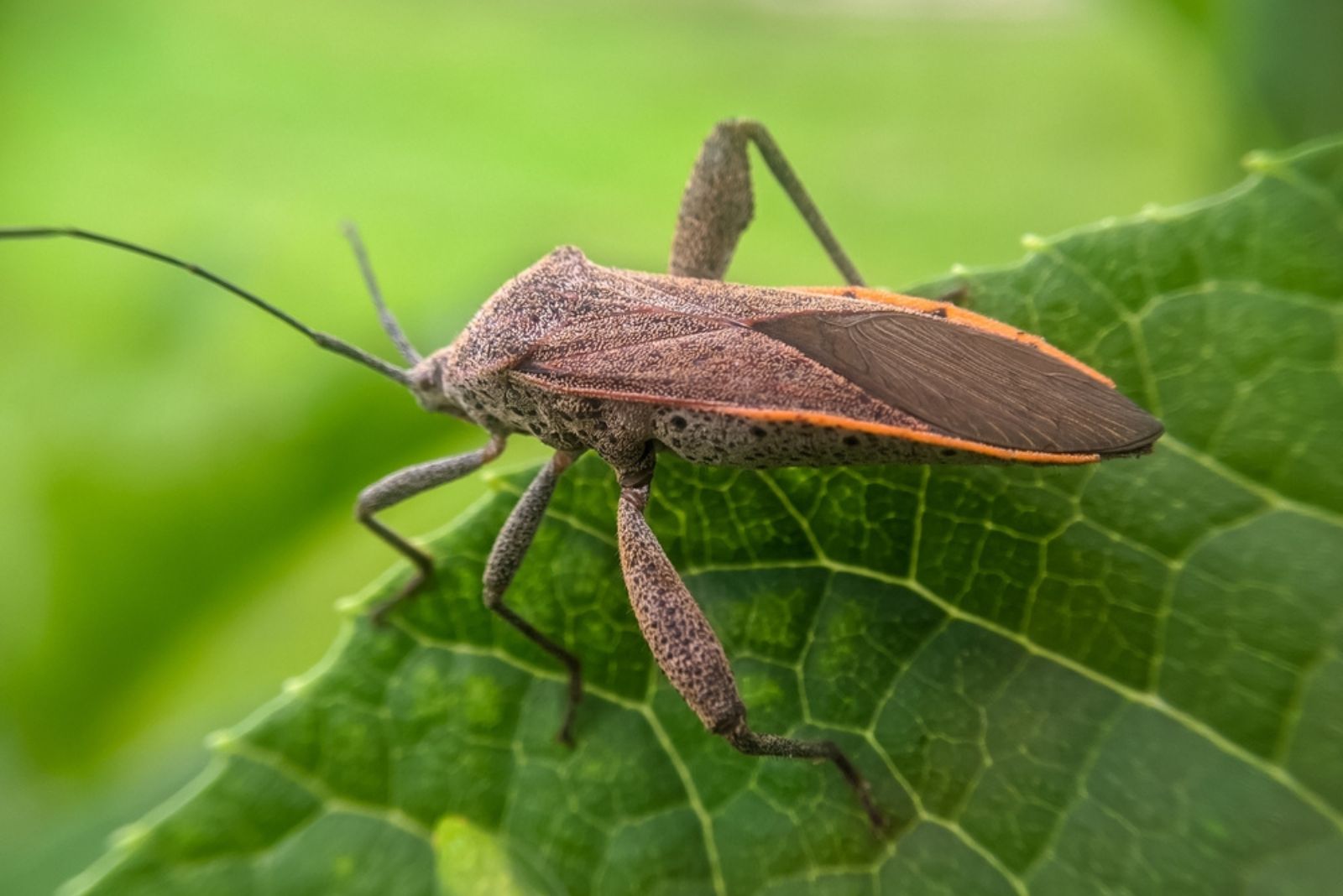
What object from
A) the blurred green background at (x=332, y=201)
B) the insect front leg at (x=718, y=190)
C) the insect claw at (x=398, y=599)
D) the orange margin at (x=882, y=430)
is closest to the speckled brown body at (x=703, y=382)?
the orange margin at (x=882, y=430)

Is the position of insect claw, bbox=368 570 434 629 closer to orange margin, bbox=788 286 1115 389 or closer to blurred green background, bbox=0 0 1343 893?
blurred green background, bbox=0 0 1343 893

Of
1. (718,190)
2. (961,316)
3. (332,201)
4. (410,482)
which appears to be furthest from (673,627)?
(332,201)

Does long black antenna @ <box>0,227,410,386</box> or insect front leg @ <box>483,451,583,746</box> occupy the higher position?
long black antenna @ <box>0,227,410,386</box>

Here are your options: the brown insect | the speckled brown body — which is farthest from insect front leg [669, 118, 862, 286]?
the speckled brown body

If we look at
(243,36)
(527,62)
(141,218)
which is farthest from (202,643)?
(243,36)

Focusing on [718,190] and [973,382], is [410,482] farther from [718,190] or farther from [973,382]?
[973,382]
